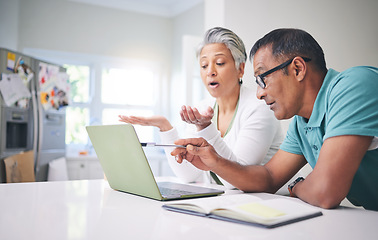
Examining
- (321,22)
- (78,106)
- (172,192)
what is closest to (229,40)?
(172,192)

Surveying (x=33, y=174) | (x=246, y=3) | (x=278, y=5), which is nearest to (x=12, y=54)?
(x=33, y=174)

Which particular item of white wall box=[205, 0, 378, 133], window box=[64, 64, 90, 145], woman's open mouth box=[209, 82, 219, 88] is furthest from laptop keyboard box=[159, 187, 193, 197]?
window box=[64, 64, 90, 145]

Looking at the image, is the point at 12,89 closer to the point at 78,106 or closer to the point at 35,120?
the point at 35,120

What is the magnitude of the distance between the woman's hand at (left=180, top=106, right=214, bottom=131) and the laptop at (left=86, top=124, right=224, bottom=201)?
0.26 metres

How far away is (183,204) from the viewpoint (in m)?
0.90

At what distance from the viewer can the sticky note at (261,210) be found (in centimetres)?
76

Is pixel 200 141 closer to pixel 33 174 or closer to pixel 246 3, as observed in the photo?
pixel 246 3

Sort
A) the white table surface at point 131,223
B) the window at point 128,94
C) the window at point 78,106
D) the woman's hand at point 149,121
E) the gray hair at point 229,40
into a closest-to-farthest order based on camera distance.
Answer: the white table surface at point 131,223
the woman's hand at point 149,121
the gray hair at point 229,40
the window at point 78,106
the window at point 128,94

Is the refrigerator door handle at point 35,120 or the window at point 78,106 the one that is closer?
the refrigerator door handle at point 35,120

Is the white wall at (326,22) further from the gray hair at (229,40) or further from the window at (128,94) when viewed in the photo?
the window at (128,94)

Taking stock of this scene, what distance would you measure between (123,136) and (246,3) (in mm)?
1772

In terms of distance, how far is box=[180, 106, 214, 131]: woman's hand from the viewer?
132 centimetres

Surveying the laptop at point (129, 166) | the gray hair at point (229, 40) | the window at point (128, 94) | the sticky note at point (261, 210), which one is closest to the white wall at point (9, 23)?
the window at point (128, 94)

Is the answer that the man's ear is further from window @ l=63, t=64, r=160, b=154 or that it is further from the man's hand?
window @ l=63, t=64, r=160, b=154
